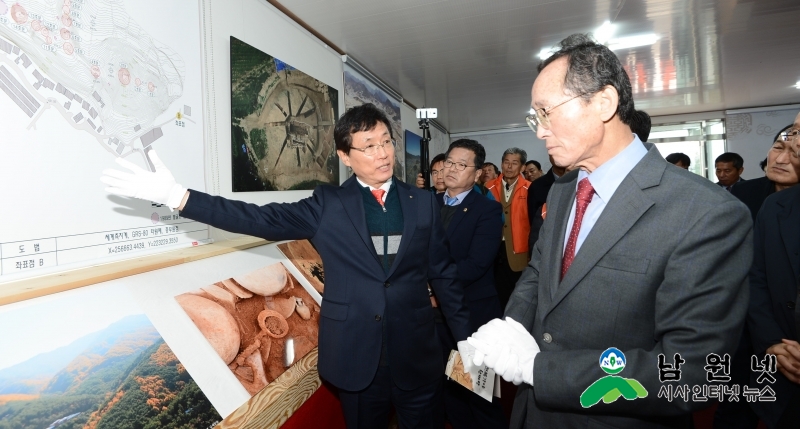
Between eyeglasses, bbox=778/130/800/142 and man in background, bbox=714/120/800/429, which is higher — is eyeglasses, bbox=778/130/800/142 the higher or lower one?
the higher one

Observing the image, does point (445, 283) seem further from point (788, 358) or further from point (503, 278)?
point (503, 278)

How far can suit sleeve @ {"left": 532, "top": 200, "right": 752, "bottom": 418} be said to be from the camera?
0.80 m

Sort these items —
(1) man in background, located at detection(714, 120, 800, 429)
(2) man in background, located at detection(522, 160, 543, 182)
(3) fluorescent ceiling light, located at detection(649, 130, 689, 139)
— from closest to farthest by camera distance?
(1) man in background, located at detection(714, 120, 800, 429)
(2) man in background, located at detection(522, 160, 543, 182)
(3) fluorescent ceiling light, located at detection(649, 130, 689, 139)

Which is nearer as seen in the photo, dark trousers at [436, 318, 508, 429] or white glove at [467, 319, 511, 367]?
white glove at [467, 319, 511, 367]

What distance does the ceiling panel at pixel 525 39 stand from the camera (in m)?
3.10

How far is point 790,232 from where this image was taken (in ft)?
4.99

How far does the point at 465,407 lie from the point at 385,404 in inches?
36.9

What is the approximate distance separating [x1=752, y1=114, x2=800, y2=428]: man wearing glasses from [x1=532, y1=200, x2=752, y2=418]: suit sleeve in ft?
3.08

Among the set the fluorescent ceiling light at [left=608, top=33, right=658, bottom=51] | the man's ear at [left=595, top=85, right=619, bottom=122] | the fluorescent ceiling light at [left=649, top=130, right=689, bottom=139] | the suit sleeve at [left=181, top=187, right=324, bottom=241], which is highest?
the fluorescent ceiling light at [left=649, top=130, right=689, bottom=139]

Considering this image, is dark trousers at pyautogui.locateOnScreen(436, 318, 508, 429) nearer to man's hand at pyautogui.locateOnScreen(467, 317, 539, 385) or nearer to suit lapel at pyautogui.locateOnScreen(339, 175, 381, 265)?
suit lapel at pyautogui.locateOnScreen(339, 175, 381, 265)

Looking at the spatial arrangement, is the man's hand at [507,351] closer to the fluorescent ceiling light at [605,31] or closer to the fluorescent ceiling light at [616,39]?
the fluorescent ceiling light at [616,39]

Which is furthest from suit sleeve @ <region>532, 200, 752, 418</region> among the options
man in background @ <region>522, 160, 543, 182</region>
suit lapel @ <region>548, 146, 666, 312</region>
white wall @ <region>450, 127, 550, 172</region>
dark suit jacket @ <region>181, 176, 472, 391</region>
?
white wall @ <region>450, 127, 550, 172</region>

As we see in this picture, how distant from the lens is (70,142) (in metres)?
1.31

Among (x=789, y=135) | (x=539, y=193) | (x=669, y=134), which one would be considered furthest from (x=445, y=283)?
(x=669, y=134)
